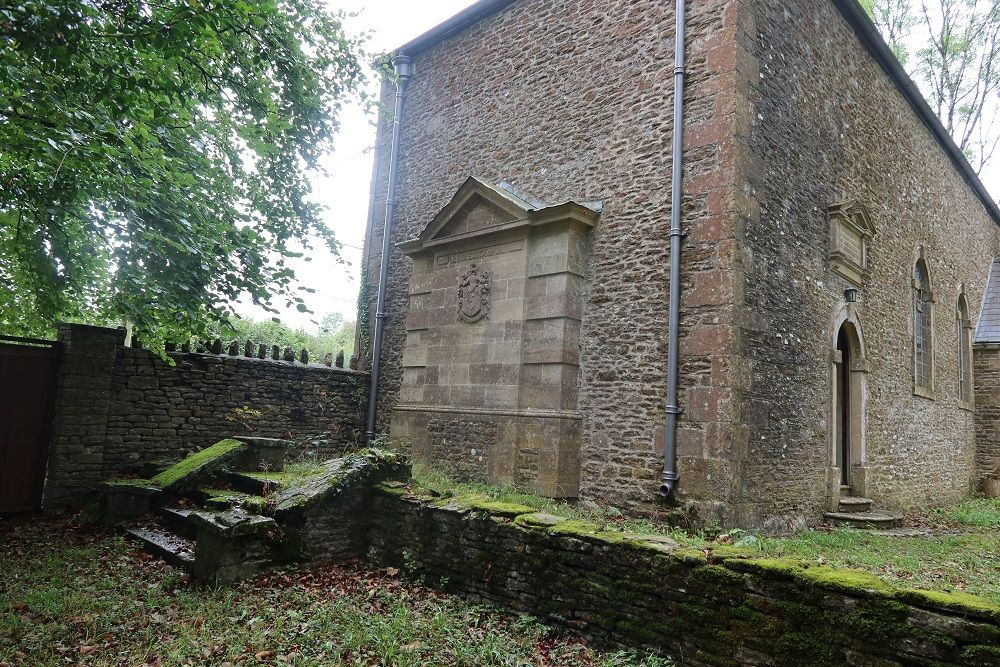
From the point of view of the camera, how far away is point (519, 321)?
356 inches

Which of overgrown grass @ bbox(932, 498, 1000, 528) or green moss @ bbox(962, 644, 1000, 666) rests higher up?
green moss @ bbox(962, 644, 1000, 666)

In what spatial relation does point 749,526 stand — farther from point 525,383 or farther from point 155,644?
point 155,644

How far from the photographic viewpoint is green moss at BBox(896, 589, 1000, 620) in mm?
3186

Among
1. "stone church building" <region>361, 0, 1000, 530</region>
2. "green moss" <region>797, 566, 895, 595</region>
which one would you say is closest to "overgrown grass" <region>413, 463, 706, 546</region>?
"stone church building" <region>361, 0, 1000, 530</region>

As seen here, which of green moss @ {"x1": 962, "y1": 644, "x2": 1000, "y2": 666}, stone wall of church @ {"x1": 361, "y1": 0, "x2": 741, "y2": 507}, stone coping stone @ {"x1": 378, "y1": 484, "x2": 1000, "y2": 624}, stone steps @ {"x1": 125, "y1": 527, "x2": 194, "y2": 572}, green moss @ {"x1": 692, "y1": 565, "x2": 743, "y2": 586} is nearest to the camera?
green moss @ {"x1": 962, "y1": 644, "x2": 1000, "y2": 666}

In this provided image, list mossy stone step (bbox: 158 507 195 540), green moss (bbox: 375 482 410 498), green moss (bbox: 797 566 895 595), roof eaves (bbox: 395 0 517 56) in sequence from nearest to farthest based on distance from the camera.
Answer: green moss (bbox: 797 566 895 595), green moss (bbox: 375 482 410 498), mossy stone step (bbox: 158 507 195 540), roof eaves (bbox: 395 0 517 56)

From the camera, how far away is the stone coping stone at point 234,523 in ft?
18.6

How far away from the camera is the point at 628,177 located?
→ 28.1ft

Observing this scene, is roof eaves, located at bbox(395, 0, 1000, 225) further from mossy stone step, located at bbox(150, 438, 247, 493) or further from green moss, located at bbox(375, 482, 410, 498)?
green moss, located at bbox(375, 482, 410, 498)

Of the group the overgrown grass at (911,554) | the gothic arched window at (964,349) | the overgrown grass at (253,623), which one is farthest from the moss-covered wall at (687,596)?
the gothic arched window at (964,349)

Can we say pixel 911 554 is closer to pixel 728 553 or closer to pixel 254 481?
pixel 728 553

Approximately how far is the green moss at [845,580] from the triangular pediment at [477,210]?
6179 millimetres

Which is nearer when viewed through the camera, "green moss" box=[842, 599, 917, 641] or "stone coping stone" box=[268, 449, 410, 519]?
"green moss" box=[842, 599, 917, 641]

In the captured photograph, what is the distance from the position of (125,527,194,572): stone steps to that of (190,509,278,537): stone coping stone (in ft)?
1.36
